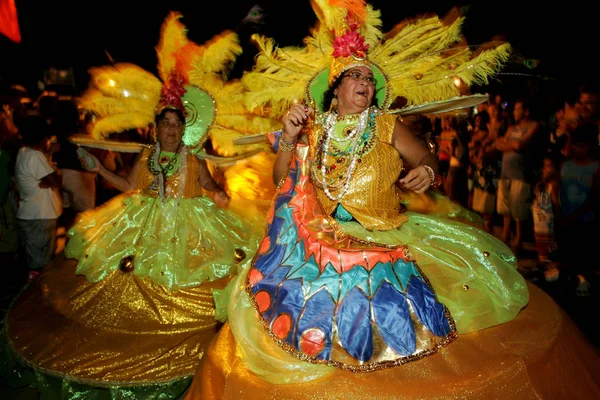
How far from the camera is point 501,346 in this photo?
2064 millimetres

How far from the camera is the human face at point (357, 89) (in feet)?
8.83

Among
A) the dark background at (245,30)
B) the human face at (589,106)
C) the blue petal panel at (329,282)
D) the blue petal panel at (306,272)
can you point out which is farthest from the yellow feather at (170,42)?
the human face at (589,106)

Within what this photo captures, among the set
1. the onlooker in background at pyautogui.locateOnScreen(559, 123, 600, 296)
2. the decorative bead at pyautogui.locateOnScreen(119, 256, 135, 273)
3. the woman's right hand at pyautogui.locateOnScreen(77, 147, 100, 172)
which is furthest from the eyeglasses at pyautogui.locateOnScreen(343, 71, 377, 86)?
the onlooker in background at pyautogui.locateOnScreen(559, 123, 600, 296)

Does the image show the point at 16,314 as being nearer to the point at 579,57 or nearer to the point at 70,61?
the point at 579,57

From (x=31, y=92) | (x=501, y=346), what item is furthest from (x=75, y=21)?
(x=501, y=346)

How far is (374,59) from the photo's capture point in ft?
9.92

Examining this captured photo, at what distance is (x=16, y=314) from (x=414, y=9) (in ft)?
17.0

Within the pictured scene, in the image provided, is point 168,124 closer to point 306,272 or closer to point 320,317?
point 306,272

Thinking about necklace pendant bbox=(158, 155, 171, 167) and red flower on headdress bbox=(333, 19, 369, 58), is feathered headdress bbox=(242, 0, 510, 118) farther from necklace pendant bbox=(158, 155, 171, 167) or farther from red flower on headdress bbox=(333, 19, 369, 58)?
necklace pendant bbox=(158, 155, 171, 167)

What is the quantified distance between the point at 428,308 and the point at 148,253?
8.34 ft

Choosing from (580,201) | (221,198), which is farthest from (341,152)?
(580,201)

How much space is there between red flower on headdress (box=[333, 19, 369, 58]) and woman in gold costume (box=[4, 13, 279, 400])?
142 cm

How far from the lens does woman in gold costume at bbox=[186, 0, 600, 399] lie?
1.95m

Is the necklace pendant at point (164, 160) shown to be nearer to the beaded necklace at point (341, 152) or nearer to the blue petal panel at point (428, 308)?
the beaded necklace at point (341, 152)
